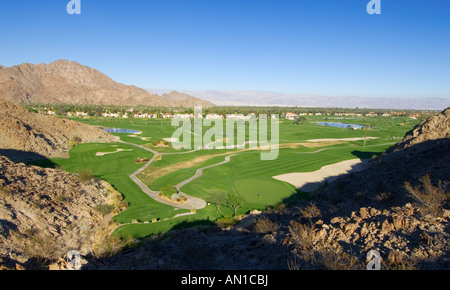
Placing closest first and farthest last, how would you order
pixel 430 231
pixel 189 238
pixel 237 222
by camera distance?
1. pixel 430 231
2. pixel 189 238
3. pixel 237 222

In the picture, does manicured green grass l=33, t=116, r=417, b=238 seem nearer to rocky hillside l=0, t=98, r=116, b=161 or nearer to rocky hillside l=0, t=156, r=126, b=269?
rocky hillside l=0, t=156, r=126, b=269

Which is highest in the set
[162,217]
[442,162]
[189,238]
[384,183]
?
[442,162]

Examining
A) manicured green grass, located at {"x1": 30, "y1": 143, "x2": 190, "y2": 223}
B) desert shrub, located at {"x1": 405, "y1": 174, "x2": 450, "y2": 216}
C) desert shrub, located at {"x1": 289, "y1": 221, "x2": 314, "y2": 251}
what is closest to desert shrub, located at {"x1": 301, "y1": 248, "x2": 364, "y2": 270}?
desert shrub, located at {"x1": 289, "y1": 221, "x2": 314, "y2": 251}

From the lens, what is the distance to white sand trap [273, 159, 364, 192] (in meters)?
39.5

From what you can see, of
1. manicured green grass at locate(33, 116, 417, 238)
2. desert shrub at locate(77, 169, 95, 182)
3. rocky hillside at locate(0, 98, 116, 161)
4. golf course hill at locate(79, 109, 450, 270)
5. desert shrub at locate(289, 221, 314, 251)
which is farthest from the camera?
rocky hillside at locate(0, 98, 116, 161)

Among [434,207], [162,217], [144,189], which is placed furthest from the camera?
[144,189]

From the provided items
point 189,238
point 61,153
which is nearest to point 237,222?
point 189,238

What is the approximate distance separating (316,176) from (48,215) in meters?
37.2

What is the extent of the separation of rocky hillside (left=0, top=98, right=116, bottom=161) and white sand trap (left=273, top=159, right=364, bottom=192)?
48024 millimetres

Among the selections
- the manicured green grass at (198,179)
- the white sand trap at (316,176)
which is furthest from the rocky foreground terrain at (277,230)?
the white sand trap at (316,176)

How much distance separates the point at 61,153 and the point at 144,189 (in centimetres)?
3127

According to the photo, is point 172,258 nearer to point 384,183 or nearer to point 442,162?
point 384,183

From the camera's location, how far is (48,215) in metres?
25.3
